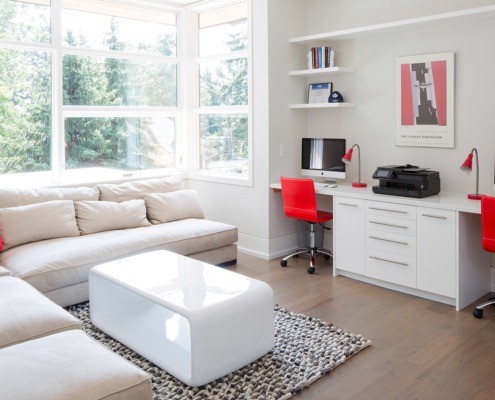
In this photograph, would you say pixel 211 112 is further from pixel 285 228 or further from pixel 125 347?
pixel 125 347

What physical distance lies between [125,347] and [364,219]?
2225mm

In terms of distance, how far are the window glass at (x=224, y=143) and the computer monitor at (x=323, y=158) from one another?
0.64 m

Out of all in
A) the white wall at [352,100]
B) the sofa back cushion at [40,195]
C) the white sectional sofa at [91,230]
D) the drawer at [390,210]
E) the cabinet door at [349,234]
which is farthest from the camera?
the cabinet door at [349,234]

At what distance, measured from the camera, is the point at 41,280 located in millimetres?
3615

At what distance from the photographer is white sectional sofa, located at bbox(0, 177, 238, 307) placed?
12.4 feet

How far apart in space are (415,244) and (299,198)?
116 cm

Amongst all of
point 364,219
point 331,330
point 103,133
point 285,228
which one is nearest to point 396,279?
point 364,219

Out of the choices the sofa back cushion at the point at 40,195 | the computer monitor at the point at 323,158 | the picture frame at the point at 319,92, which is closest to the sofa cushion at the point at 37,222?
the sofa back cushion at the point at 40,195

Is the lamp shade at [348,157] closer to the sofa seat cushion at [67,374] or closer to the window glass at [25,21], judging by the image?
the window glass at [25,21]

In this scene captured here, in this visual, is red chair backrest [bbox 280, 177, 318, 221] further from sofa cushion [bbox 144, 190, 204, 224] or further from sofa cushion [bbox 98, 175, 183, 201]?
sofa cushion [bbox 98, 175, 183, 201]

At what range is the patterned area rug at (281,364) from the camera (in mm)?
2674

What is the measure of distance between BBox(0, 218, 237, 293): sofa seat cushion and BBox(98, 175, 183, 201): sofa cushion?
44 centimetres

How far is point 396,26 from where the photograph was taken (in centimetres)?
434

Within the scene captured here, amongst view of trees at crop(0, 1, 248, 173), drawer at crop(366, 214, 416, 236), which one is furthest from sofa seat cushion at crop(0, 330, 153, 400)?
view of trees at crop(0, 1, 248, 173)
